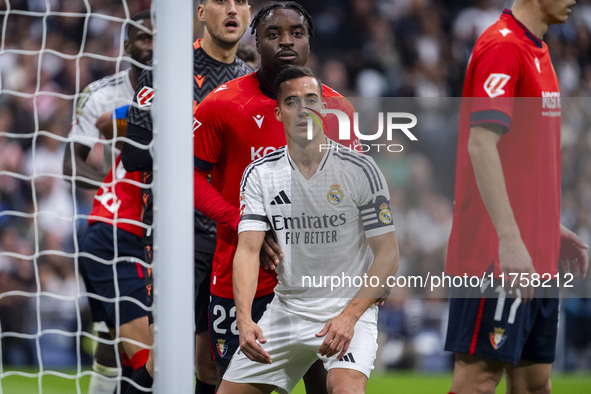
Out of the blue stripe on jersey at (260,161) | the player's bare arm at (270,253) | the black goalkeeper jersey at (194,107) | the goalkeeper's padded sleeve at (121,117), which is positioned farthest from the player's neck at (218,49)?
the player's bare arm at (270,253)

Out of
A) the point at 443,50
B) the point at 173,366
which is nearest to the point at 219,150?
the point at 173,366

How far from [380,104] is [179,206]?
2.76 ft

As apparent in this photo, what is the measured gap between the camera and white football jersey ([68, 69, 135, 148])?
378cm

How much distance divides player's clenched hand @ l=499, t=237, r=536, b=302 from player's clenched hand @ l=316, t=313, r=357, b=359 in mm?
529

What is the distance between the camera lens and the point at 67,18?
24.7 ft

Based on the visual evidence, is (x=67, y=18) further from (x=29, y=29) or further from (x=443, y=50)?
(x=443, y=50)

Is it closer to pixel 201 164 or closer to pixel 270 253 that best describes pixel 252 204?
pixel 270 253

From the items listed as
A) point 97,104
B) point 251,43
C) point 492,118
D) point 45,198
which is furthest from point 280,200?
point 45,198

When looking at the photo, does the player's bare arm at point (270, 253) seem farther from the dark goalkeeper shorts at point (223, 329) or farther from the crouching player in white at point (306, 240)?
the dark goalkeeper shorts at point (223, 329)

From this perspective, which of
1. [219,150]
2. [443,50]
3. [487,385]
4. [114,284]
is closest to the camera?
[487,385]

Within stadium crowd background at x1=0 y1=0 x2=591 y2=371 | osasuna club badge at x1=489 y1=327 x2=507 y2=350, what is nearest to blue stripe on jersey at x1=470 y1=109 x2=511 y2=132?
osasuna club badge at x1=489 y1=327 x2=507 y2=350

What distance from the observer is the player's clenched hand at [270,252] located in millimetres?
2646

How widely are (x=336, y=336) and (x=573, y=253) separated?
0.90 m

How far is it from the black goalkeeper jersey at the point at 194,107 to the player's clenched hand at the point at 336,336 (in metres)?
0.91
